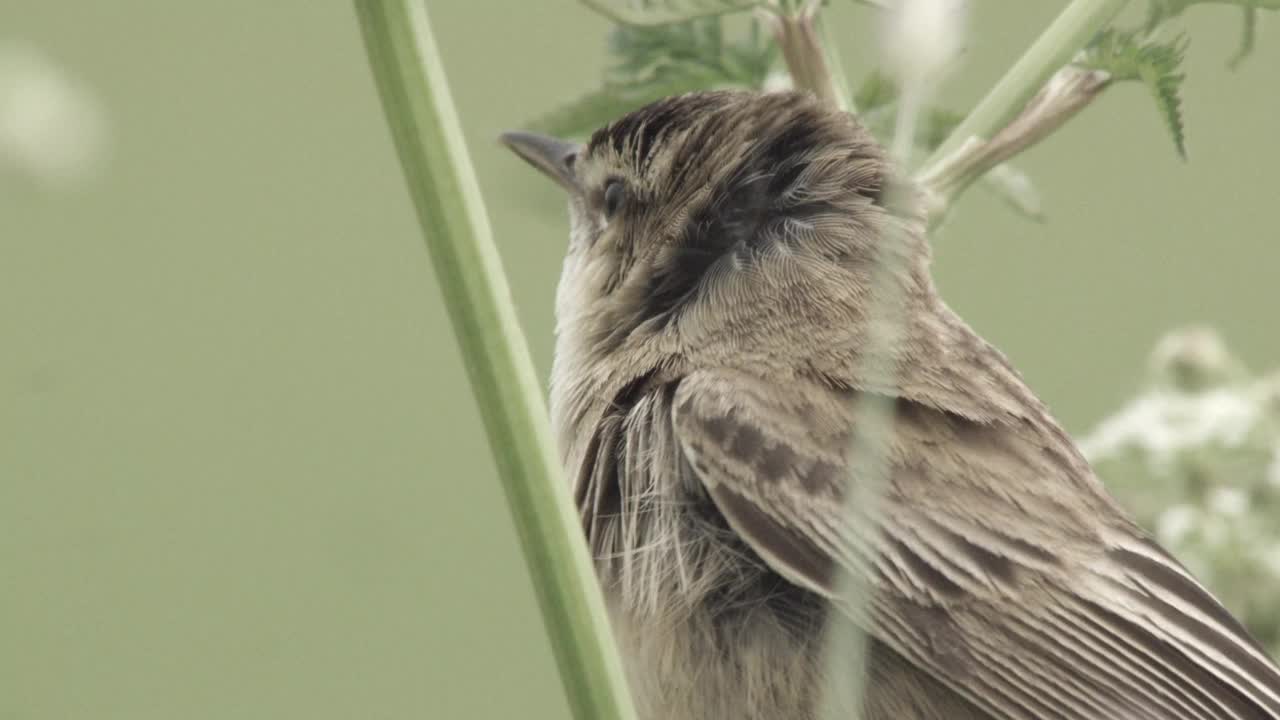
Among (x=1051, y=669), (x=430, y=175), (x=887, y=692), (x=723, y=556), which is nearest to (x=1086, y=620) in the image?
(x=1051, y=669)

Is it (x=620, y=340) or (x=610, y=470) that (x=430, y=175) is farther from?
(x=620, y=340)

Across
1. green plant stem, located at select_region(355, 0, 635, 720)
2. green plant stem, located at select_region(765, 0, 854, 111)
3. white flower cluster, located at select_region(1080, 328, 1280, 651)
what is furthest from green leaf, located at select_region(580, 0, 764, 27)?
white flower cluster, located at select_region(1080, 328, 1280, 651)

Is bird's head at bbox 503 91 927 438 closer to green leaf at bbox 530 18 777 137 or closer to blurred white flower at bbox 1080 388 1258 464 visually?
blurred white flower at bbox 1080 388 1258 464

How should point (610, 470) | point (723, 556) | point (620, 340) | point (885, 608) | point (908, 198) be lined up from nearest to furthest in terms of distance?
point (908, 198), point (885, 608), point (723, 556), point (610, 470), point (620, 340)

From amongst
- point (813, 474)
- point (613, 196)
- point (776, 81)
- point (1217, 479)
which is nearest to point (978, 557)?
point (813, 474)

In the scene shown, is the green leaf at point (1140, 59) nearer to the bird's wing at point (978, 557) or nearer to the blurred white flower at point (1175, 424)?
the bird's wing at point (978, 557)

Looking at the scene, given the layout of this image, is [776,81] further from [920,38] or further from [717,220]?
[920,38]
